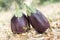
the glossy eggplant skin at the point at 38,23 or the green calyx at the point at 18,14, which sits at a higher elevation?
the green calyx at the point at 18,14

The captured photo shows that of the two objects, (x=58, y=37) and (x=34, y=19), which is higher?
(x=34, y=19)

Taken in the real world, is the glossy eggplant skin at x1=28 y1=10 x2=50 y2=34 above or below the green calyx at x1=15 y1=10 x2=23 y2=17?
below

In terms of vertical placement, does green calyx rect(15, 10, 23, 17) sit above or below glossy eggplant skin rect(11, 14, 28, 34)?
above

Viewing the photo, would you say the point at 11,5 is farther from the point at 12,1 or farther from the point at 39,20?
the point at 39,20

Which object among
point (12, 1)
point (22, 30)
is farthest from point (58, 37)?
point (12, 1)

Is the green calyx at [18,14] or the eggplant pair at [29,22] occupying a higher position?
the green calyx at [18,14]
